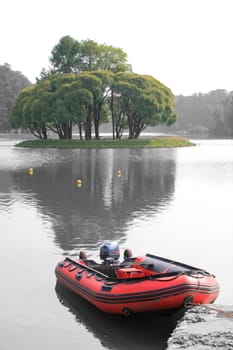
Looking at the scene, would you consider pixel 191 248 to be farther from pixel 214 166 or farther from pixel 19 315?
pixel 214 166

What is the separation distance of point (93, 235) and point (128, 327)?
985 centimetres

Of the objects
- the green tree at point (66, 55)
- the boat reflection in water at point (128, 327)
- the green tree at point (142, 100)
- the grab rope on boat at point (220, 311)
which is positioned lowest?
the boat reflection in water at point (128, 327)

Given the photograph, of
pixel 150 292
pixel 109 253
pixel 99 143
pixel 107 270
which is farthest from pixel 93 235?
pixel 99 143

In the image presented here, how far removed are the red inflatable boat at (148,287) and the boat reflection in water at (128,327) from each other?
31 centimetres

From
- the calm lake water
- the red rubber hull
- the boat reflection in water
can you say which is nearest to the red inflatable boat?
the red rubber hull

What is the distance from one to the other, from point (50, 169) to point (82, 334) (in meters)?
39.9

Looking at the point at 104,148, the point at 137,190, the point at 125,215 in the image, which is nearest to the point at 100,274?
the point at 125,215

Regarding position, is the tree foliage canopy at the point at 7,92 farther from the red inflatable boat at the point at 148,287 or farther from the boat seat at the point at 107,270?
the red inflatable boat at the point at 148,287

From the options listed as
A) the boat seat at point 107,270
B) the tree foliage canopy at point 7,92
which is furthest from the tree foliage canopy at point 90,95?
the boat seat at point 107,270

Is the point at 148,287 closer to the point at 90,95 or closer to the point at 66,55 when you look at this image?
the point at 90,95

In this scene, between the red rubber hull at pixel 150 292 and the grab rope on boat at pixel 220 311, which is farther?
the grab rope on boat at pixel 220 311

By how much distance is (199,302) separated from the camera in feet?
43.4

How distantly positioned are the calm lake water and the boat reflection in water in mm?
25

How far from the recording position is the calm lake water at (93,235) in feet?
42.9
